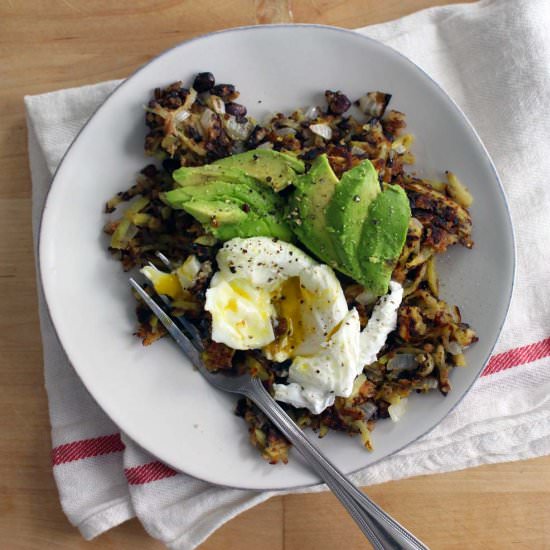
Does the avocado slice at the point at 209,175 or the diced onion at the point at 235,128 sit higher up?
the diced onion at the point at 235,128

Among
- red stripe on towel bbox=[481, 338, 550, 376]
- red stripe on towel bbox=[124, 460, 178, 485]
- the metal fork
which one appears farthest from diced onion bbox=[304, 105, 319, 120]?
red stripe on towel bbox=[124, 460, 178, 485]

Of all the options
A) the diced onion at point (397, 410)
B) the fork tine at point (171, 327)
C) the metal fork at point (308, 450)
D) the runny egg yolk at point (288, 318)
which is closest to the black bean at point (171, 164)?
the metal fork at point (308, 450)

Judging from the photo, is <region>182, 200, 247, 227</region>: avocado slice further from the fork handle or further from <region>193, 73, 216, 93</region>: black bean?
the fork handle

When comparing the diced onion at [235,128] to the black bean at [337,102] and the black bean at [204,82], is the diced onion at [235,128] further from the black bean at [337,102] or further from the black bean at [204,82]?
the black bean at [337,102]

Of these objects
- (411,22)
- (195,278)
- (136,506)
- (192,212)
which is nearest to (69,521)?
(136,506)

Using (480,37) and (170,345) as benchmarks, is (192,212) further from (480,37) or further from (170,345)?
(480,37)

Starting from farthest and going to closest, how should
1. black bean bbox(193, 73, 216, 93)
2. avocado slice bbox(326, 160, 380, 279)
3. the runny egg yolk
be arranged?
black bean bbox(193, 73, 216, 93) → the runny egg yolk → avocado slice bbox(326, 160, 380, 279)

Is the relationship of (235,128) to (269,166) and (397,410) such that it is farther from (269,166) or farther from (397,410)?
(397,410)
